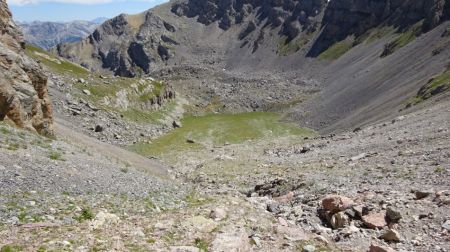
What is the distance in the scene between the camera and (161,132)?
9962 cm

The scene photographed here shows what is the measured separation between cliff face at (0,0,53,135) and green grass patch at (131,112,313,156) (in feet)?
112

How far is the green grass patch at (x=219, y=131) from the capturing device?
87688 millimetres

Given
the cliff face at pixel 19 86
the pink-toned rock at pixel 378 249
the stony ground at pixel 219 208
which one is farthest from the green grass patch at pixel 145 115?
the pink-toned rock at pixel 378 249

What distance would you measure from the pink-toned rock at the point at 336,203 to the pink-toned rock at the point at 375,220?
1.70 m

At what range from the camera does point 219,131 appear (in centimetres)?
10906

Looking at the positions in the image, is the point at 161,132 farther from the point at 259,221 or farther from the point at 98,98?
the point at 259,221

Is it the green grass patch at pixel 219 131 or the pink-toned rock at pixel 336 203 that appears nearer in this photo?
the pink-toned rock at pixel 336 203

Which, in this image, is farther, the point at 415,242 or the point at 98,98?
the point at 98,98

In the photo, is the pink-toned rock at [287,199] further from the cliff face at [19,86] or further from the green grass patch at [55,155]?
the cliff face at [19,86]

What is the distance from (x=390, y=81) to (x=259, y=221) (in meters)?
105

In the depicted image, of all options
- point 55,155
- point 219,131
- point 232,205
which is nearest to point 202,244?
point 232,205

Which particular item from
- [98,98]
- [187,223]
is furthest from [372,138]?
[98,98]

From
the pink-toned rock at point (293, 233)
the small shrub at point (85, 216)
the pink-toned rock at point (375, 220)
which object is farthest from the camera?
the pink-toned rock at point (375, 220)

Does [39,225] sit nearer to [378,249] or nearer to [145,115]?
[378,249]
